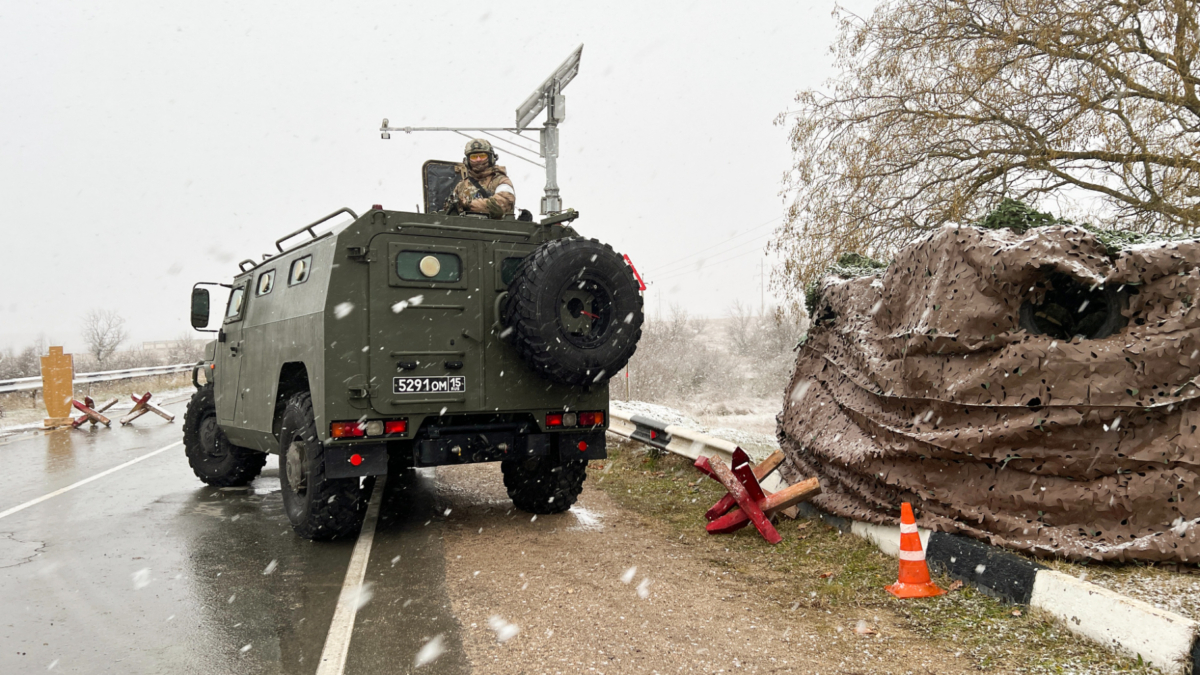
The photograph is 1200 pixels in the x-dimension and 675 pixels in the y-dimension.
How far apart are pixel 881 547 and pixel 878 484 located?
1.38ft

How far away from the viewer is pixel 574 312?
6.66 m

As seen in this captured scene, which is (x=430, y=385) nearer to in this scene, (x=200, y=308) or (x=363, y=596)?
(x=363, y=596)

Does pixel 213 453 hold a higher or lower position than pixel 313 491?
lower

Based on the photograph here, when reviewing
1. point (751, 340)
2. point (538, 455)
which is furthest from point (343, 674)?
point (751, 340)

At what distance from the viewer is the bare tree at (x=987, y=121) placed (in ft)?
34.6

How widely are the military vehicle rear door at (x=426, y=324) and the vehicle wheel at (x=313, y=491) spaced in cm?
66

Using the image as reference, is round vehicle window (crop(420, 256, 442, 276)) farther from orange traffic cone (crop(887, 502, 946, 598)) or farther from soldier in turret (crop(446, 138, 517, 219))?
A: orange traffic cone (crop(887, 502, 946, 598))

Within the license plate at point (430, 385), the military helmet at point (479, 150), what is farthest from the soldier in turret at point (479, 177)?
the license plate at point (430, 385)

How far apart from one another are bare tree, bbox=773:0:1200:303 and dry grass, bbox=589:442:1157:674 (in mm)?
6558

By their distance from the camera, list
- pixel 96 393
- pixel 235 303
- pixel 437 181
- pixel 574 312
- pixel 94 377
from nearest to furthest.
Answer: pixel 574 312
pixel 437 181
pixel 235 303
pixel 94 377
pixel 96 393

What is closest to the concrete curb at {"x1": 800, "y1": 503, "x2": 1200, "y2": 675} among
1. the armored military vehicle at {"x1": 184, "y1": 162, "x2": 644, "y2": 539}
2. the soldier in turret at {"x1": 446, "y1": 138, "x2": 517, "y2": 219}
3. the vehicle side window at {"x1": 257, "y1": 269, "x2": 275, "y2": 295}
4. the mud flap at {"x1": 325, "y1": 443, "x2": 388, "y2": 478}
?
the armored military vehicle at {"x1": 184, "y1": 162, "x2": 644, "y2": 539}

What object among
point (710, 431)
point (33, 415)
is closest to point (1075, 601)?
point (710, 431)

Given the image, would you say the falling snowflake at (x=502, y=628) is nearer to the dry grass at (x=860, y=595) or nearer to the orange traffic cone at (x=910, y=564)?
the dry grass at (x=860, y=595)

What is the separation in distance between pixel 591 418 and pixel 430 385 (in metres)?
1.42
